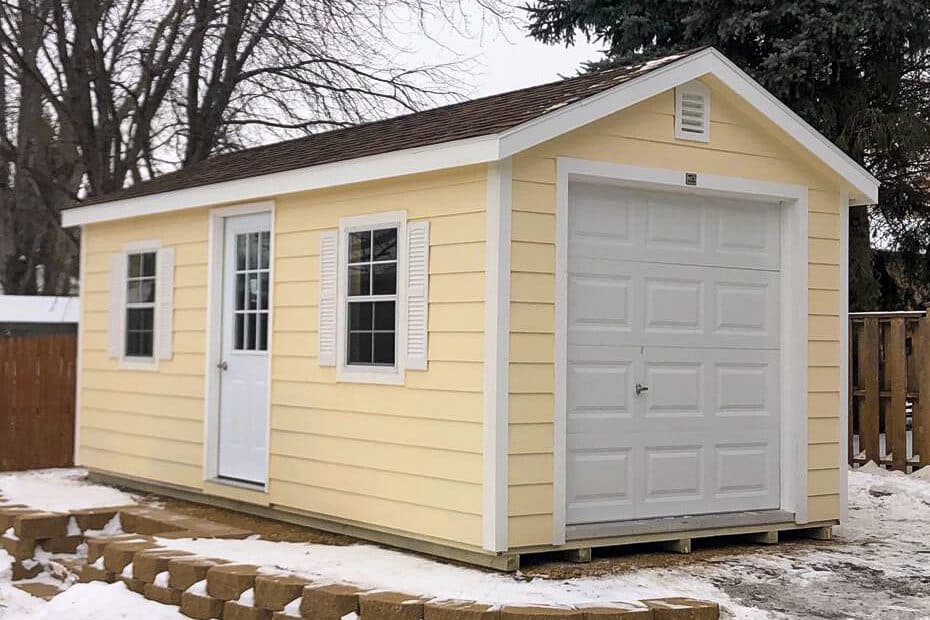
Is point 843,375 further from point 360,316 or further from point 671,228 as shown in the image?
point 360,316

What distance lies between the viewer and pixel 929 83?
51.1ft

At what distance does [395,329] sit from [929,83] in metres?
10.5

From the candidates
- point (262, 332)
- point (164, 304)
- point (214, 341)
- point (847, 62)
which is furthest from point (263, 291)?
point (847, 62)

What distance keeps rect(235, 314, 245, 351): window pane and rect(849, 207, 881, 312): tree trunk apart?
8.65 m

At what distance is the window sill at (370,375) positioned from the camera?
7.78 metres

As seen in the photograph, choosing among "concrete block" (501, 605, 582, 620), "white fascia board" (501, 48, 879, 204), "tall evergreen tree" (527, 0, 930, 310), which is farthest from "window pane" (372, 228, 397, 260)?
"tall evergreen tree" (527, 0, 930, 310)

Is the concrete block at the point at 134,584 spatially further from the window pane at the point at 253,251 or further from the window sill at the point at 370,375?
the window pane at the point at 253,251

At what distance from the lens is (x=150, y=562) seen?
718cm

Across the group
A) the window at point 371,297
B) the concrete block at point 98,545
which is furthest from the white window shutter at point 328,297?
the concrete block at point 98,545

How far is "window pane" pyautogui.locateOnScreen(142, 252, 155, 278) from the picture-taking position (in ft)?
34.6

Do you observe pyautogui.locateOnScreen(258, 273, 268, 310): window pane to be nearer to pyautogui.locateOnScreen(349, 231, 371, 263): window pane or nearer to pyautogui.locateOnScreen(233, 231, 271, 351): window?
pyautogui.locateOnScreen(233, 231, 271, 351): window

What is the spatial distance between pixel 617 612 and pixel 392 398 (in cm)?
247

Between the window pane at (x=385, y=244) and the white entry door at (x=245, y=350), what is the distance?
1410 millimetres

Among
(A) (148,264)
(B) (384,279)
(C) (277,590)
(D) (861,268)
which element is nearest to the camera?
(C) (277,590)
